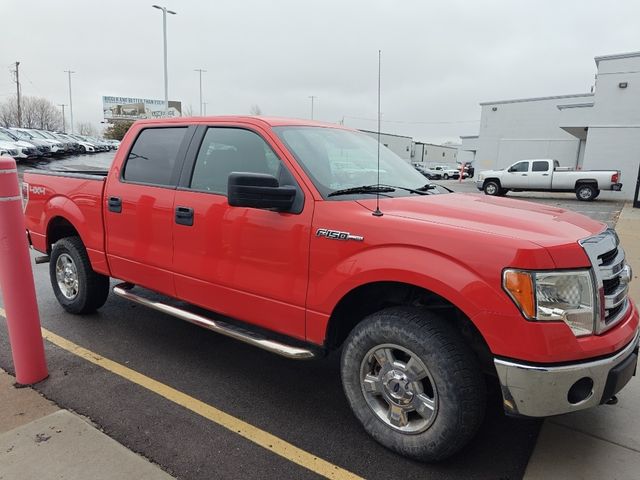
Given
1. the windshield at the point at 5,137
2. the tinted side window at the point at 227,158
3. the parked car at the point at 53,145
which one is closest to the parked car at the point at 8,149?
the windshield at the point at 5,137

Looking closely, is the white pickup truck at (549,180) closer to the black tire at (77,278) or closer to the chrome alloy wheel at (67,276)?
the black tire at (77,278)

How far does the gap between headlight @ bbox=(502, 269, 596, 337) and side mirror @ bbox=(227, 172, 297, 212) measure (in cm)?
134

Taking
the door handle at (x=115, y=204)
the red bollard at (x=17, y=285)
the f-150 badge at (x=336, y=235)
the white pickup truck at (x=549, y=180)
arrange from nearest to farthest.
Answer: the f-150 badge at (x=336, y=235), the red bollard at (x=17, y=285), the door handle at (x=115, y=204), the white pickup truck at (x=549, y=180)

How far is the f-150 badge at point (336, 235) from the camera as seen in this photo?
2.74 metres

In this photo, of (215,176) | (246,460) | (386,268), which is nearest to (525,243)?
(386,268)

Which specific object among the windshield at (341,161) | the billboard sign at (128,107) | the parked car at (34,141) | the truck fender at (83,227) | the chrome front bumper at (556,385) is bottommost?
the chrome front bumper at (556,385)

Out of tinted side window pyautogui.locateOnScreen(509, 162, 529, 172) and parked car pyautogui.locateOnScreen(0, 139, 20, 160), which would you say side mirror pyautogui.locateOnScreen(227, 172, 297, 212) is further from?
parked car pyautogui.locateOnScreen(0, 139, 20, 160)

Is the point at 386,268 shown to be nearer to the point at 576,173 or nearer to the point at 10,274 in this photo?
the point at 10,274

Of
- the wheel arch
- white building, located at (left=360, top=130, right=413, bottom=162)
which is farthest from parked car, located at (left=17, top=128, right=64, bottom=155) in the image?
the wheel arch

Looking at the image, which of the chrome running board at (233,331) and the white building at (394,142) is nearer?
the chrome running board at (233,331)

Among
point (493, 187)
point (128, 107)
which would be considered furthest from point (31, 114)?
point (493, 187)

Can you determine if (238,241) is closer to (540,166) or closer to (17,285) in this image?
(17,285)

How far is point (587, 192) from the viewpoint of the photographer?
846 inches

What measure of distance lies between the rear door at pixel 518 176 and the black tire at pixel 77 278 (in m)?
21.9
